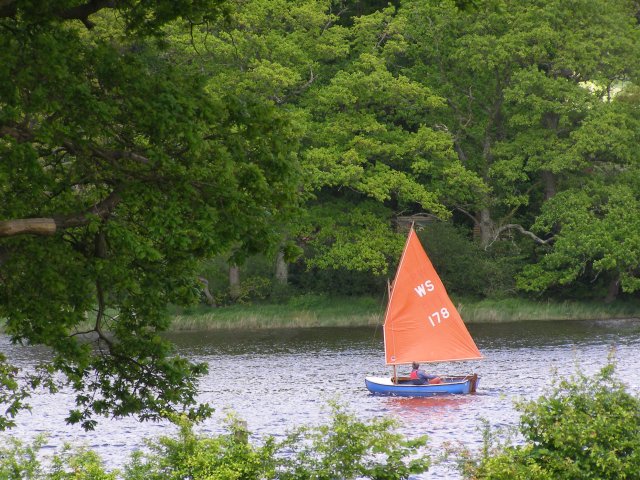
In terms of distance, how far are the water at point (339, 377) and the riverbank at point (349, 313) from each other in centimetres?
136

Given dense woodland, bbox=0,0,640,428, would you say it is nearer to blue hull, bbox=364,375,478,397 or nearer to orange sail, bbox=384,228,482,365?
orange sail, bbox=384,228,482,365

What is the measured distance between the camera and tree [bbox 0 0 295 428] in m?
14.0

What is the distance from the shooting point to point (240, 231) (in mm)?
14461

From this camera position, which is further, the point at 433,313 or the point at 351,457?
the point at 433,313

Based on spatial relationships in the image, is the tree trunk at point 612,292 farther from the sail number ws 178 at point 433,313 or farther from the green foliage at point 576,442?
the green foliage at point 576,442

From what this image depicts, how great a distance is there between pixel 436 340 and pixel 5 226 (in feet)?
82.4

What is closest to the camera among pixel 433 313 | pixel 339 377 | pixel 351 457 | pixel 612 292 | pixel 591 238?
pixel 351 457

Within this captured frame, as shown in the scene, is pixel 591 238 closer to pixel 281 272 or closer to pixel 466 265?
pixel 466 265

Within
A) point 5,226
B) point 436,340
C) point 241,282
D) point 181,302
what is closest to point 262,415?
point 436,340

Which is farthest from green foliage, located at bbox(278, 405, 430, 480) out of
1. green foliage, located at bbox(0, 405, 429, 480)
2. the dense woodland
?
the dense woodland

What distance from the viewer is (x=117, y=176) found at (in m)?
14.8

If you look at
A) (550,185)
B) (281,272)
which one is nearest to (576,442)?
(281,272)

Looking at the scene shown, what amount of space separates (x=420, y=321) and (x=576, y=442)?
2534cm

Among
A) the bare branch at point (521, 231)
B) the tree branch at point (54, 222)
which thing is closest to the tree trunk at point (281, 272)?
the bare branch at point (521, 231)
